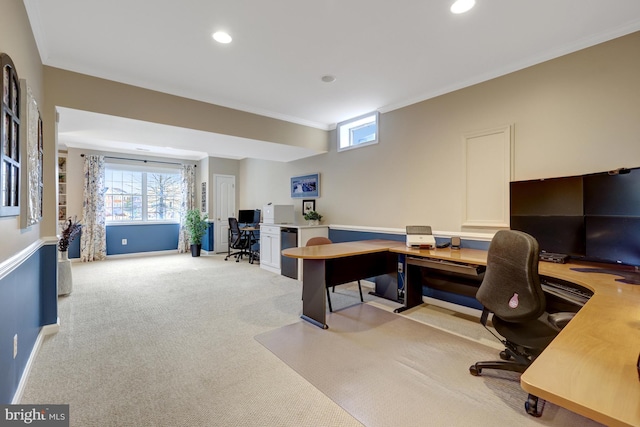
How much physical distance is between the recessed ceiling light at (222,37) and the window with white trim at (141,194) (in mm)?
5776

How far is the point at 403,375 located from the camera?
81.4 inches

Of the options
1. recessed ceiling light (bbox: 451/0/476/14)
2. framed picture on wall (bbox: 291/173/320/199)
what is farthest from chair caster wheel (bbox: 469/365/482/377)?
framed picture on wall (bbox: 291/173/320/199)

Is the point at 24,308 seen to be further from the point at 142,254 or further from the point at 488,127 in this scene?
the point at 142,254

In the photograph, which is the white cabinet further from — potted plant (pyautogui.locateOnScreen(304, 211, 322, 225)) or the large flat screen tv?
the large flat screen tv

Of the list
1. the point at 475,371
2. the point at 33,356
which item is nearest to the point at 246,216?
the point at 33,356

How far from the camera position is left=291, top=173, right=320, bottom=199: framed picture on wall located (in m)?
5.32

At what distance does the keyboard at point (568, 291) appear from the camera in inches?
68.6

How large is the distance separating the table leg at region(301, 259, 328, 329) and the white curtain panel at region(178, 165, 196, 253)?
5.53 meters

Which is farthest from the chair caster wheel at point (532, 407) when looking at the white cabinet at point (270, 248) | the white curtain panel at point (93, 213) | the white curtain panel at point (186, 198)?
the white curtain panel at point (93, 213)

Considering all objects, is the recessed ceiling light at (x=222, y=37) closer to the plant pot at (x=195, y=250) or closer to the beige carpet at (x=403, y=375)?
the beige carpet at (x=403, y=375)

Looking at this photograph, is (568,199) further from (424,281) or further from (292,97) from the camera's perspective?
(292,97)

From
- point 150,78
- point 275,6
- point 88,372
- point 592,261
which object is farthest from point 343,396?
point 150,78

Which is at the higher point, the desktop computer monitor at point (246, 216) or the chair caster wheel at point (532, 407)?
the desktop computer monitor at point (246, 216)

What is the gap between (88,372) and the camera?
210 centimetres
